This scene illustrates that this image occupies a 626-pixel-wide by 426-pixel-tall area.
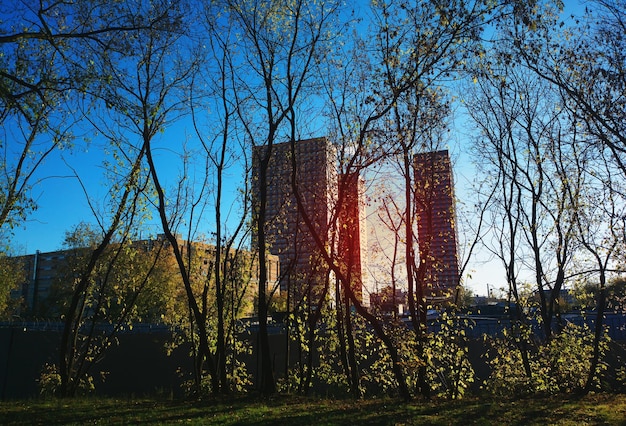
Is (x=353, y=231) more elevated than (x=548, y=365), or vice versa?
(x=353, y=231)

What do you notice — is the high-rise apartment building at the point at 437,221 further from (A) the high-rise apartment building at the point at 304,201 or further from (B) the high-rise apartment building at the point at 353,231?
(A) the high-rise apartment building at the point at 304,201

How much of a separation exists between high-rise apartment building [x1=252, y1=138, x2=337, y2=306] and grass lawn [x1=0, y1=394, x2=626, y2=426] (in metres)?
4.29

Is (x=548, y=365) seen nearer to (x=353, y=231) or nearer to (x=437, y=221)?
(x=437, y=221)

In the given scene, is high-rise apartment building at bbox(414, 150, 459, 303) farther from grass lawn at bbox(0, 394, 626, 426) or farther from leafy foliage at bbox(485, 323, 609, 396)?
grass lawn at bbox(0, 394, 626, 426)

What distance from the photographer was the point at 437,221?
12086mm

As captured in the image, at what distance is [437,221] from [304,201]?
3.76 m

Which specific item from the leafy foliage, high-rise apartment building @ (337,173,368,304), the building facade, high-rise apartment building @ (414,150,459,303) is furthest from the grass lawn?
the building facade

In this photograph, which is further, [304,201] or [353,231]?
[304,201]

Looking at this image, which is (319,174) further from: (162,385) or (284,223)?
(162,385)

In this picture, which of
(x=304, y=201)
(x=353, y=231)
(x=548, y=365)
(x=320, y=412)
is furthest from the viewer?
(x=304, y=201)

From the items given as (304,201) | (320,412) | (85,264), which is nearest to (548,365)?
(320,412)

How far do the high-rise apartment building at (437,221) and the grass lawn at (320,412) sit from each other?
3114mm

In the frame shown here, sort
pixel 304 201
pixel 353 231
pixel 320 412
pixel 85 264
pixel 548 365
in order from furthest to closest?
pixel 85 264 → pixel 304 201 → pixel 353 231 → pixel 548 365 → pixel 320 412

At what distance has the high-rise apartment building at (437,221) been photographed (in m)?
10.9
